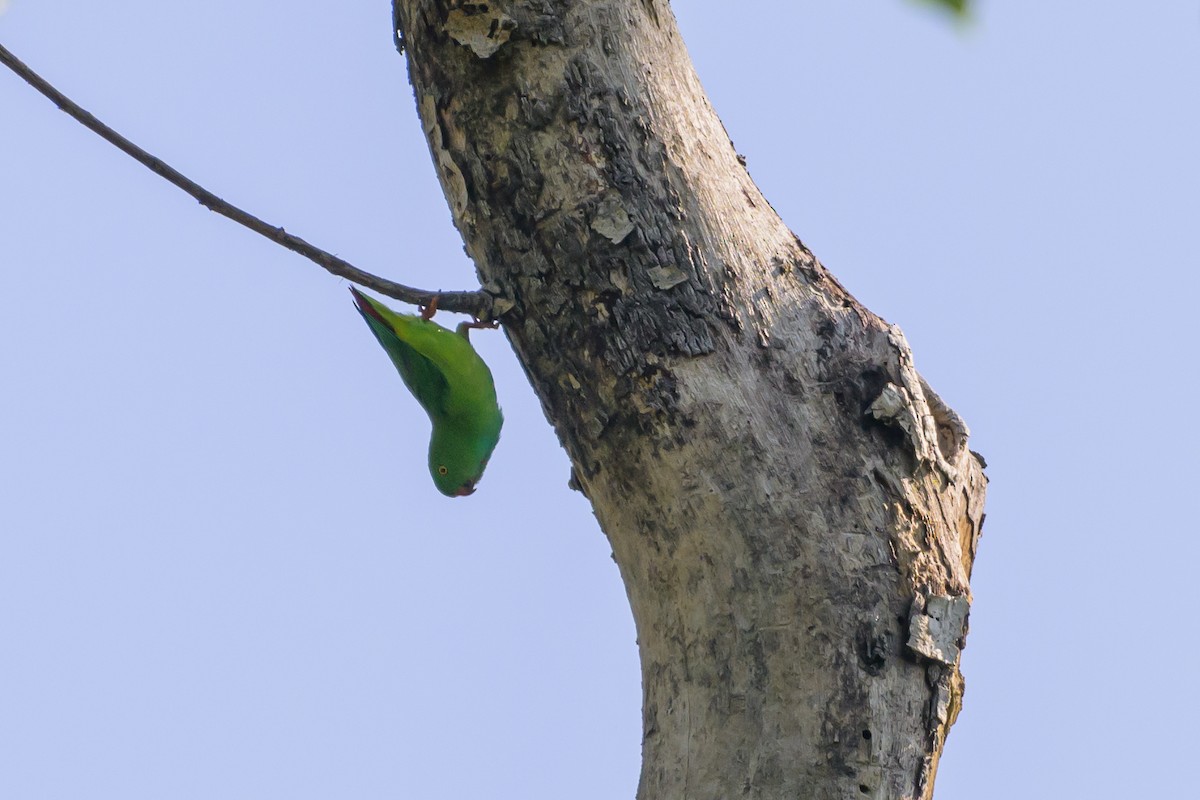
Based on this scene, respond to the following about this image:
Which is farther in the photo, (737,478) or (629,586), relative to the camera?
(629,586)

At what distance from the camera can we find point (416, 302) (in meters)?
3.13

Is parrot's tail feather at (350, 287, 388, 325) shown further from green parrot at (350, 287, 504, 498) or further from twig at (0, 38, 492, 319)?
twig at (0, 38, 492, 319)

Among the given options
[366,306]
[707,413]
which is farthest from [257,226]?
[366,306]

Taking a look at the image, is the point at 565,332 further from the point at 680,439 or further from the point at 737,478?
the point at 737,478

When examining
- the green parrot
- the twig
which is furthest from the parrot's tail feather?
the twig

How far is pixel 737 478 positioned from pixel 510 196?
1.00 metres

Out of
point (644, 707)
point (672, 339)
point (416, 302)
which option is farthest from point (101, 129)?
point (644, 707)

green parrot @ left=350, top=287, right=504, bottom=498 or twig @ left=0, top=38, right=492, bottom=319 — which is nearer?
twig @ left=0, top=38, right=492, bottom=319

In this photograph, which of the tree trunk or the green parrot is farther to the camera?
the green parrot

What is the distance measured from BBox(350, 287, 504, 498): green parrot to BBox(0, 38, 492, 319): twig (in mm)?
1279

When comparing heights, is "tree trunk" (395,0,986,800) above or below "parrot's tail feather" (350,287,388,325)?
below

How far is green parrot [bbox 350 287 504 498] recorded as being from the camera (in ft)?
15.0

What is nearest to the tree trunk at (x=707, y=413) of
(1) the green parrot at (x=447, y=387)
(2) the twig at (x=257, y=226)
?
(2) the twig at (x=257, y=226)

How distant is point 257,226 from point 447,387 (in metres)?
1.94
